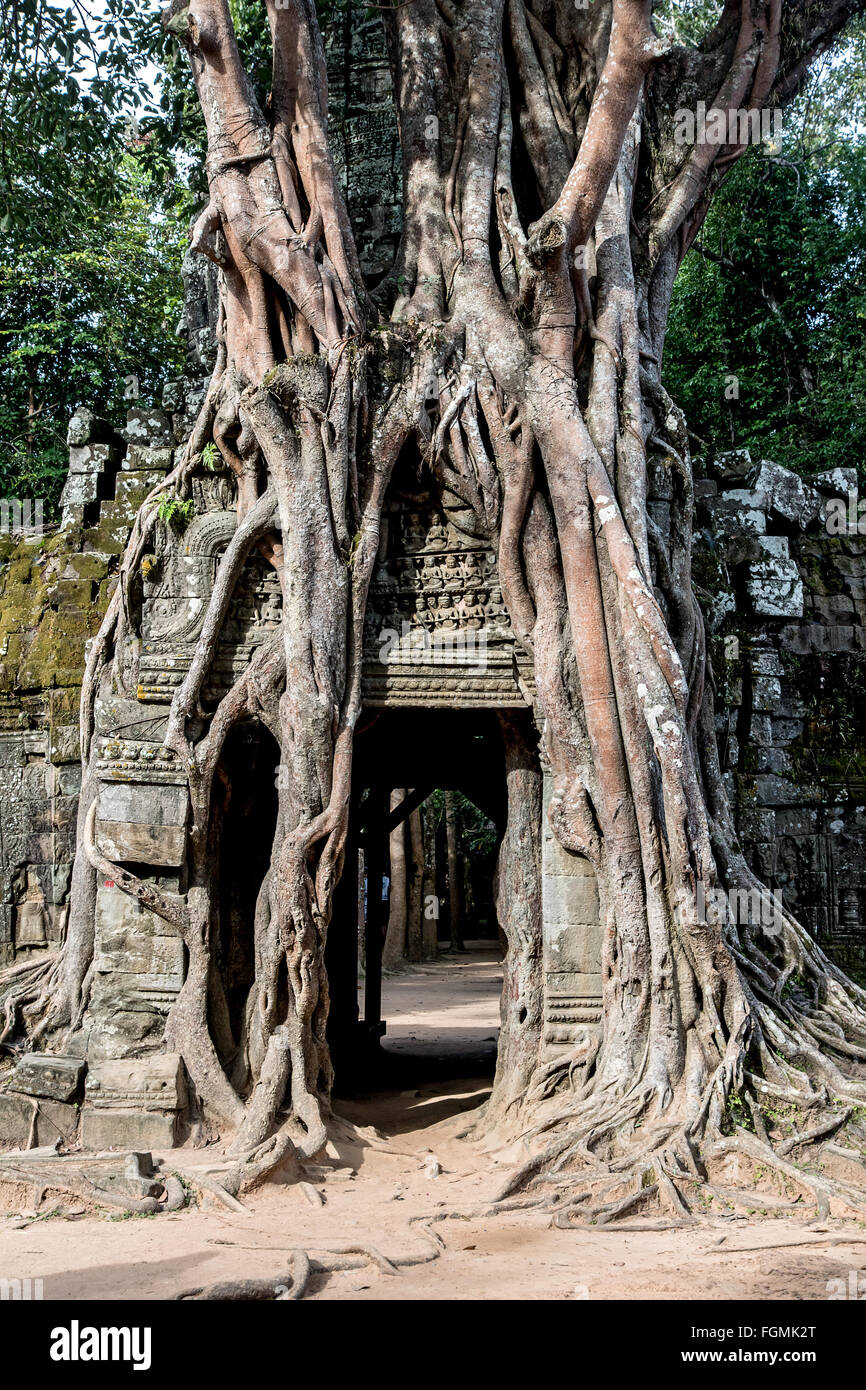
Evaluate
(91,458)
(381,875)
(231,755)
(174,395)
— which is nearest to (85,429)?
(91,458)

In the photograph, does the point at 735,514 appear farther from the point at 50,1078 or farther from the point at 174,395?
the point at 50,1078

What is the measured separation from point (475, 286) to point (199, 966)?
3.78 metres

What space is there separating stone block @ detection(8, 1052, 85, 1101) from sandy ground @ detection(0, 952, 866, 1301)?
2.27 feet

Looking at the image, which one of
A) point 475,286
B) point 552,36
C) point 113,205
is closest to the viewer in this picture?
point 475,286

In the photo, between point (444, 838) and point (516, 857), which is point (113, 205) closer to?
point (516, 857)

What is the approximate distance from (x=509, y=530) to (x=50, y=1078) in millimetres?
3486

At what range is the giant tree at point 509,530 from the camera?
5719 mm

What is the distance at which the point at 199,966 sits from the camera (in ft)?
20.0

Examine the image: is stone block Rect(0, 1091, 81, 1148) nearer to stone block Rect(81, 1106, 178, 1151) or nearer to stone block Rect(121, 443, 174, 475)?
stone block Rect(81, 1106, 178, 1151)

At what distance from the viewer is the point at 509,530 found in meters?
6.26
